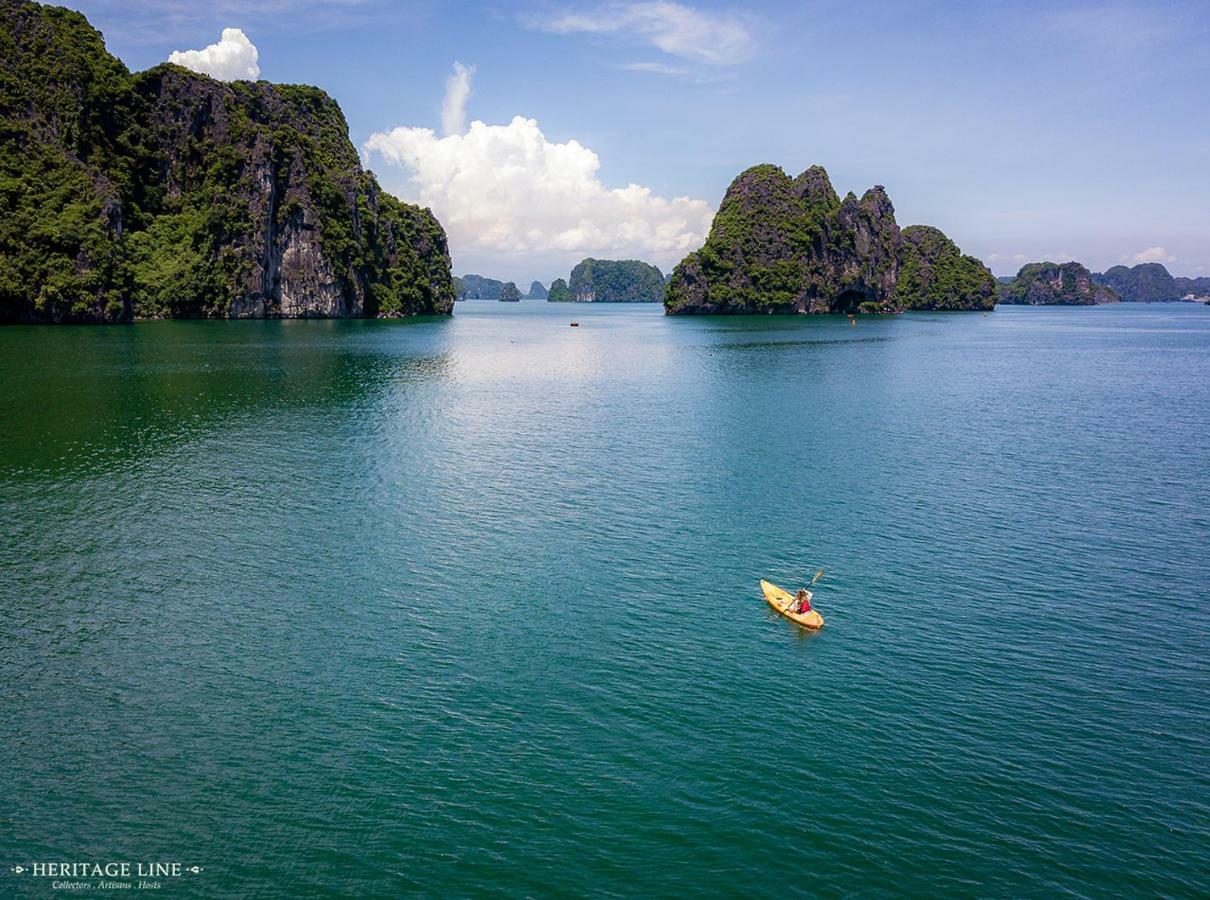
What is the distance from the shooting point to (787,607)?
32.5 meters

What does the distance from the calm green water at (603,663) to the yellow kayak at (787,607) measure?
3.85ft

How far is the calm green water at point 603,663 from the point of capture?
19.9m

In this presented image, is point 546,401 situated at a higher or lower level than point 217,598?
higher

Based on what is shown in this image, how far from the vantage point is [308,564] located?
38.1m

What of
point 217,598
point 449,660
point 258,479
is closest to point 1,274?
point 258,479

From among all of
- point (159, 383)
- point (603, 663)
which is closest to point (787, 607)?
point (603, 663)

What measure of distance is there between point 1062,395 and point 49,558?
9907cm

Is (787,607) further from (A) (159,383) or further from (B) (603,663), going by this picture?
(A) (159,383)

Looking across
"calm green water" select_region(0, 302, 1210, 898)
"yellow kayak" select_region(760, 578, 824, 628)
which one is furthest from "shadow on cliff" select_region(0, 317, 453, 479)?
"yellow kayak" select_region(760, 578, 824, 628)

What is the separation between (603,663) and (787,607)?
871 cm

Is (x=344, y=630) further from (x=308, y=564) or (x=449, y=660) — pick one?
(x=308, y=564)

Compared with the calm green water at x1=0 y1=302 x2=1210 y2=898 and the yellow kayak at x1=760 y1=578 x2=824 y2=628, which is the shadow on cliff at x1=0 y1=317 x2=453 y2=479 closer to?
the calm green water at x1=0 y1=302 x2=1210 y2=898

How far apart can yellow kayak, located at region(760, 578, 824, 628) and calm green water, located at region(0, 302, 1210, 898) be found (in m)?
1.17

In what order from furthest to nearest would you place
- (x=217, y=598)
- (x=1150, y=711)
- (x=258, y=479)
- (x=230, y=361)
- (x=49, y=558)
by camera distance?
(x=230, y=361) → (x=258, y=479) → (x=49, y=558) → (x=217, y=598) → (x=1150, y=711)
